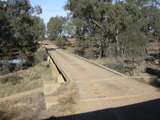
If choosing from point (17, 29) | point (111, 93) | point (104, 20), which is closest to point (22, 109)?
point (111, 93)

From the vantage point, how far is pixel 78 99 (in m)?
14.1

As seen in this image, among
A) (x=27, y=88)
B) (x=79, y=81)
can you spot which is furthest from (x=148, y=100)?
(x=27, y=88)

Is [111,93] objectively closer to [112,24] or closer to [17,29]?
[112,24]

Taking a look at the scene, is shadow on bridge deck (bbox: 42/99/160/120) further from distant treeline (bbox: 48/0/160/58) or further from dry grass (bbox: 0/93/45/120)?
distant treeline (bbox: 48/0/160/58)

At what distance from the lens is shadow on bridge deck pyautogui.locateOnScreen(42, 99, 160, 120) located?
10773mm

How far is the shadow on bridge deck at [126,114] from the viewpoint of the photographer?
35.3 ft

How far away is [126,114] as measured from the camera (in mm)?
11133

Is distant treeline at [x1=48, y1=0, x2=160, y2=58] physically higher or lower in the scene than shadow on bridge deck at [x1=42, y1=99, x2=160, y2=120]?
higher

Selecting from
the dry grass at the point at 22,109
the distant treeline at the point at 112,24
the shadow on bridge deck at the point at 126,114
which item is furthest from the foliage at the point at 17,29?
the shadow on bridge deck at the point at 126,114

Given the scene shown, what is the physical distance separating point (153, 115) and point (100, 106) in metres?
2.31

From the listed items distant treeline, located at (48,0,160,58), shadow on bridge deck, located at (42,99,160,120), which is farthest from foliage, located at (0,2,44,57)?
shadow on bridge deck, located at (42,99,160,120)

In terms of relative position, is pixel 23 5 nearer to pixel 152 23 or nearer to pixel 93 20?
pixel 93 20

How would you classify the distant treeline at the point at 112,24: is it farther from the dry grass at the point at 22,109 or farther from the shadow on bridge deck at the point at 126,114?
the shadow on bridge deck at the point at 126,114

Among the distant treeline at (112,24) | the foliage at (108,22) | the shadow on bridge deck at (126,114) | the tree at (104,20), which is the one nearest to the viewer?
the shadow on bridge deck at (126,114)
